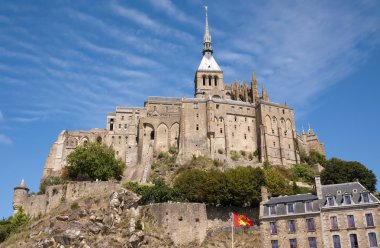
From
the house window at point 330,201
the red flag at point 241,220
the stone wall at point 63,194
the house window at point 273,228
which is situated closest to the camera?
the house window at point 330,201

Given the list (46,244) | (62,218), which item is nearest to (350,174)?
(62,218)

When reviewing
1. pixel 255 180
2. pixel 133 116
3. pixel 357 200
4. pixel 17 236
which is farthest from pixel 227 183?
pixel 133 116

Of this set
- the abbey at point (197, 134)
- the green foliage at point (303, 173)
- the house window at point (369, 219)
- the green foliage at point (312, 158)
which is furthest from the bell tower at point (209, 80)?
the house window at point (369, 219)

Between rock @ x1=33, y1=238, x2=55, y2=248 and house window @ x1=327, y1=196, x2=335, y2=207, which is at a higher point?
house window @ x1=327, y1=196, x2=335, y2=207

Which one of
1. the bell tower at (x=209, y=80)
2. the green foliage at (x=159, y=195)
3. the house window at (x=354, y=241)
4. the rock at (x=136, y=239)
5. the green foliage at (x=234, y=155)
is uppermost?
the bell tower at (x=209, y=80)

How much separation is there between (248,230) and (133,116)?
172 feet

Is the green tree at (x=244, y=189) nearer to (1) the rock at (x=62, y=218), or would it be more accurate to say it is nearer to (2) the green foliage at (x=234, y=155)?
(1) the rock at (x=62, y=218)

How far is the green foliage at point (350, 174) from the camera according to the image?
7121 cm

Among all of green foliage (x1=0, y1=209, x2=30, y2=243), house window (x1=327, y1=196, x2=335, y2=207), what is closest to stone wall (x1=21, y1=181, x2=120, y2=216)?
green foliage (x1=0, y1=209, x2=30, y2=243)

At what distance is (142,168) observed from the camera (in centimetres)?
8381

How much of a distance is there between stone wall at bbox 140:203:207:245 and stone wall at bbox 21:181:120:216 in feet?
24.3

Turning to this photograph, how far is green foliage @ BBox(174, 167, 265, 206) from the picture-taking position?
54594 millimetres

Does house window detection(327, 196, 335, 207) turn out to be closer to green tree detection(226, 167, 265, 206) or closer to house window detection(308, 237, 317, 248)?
house window detection(308, 237, 317, 248)

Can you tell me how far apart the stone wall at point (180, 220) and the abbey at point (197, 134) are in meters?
30.6
